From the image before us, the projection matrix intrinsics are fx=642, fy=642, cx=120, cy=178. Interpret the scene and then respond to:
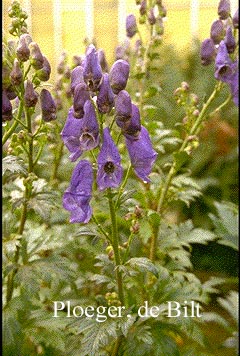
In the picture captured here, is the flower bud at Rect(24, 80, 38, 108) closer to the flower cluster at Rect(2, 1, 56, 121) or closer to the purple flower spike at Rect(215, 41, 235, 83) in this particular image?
the flower cluster at Rect(2, 1, 56, 121)

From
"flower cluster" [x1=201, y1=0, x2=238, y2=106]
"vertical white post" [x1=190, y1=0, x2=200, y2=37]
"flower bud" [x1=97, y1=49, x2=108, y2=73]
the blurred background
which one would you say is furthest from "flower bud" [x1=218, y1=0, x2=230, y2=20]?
"vertical white post" [x1=190, y1=0, x2=200, y2=37]

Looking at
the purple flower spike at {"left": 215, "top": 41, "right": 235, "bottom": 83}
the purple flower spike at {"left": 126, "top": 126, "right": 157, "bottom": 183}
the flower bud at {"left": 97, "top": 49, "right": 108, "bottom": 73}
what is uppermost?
the purple flower spike at {"left": 215, "top": 41, "right": 235, "bottom": 83}

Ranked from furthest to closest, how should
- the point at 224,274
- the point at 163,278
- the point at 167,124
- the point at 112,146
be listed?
the point at 167,124, the point at 224,274, the point at 163,278, the point at 112,146

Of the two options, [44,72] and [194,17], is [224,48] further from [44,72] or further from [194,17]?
[194,17]

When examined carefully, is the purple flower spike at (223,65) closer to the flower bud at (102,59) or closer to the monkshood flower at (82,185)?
the flower bud at (102,59)

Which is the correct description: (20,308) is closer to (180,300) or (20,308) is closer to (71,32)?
(180,300)

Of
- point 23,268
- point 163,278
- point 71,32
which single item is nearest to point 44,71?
point 23,268
